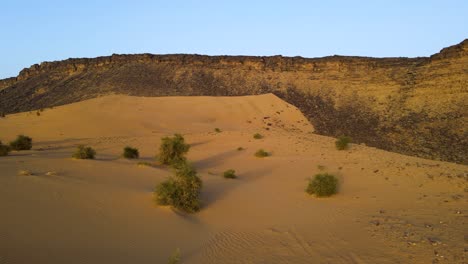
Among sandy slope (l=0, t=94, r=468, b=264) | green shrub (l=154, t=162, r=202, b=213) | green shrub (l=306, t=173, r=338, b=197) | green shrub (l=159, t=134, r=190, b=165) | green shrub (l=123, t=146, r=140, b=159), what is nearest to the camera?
sandy slope (l=0, t=94, r=468, b=264)

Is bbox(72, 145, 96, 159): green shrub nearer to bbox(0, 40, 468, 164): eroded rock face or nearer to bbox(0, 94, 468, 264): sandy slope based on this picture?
bbox(0, 94, 468, 264): sandy slope

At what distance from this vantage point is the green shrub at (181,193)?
29.7 feet

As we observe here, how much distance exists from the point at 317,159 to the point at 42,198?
12.1 meters

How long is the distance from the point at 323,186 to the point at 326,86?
2885 centimetres

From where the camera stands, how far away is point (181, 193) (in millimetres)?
9266

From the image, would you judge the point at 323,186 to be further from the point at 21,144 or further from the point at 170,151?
the point at 21,144

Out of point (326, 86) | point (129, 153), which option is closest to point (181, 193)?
point (129, 153)

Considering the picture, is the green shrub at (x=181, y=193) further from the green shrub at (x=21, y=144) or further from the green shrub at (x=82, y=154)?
the green shrub at (x=21, y=144)

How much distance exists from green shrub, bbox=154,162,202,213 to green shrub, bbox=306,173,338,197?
3.54 meters

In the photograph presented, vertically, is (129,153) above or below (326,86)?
below

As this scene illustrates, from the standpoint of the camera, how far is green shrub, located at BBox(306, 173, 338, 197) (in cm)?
A: 1130

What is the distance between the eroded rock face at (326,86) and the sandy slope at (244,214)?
34.1 feet

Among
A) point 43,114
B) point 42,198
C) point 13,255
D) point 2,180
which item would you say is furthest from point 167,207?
point 43,114

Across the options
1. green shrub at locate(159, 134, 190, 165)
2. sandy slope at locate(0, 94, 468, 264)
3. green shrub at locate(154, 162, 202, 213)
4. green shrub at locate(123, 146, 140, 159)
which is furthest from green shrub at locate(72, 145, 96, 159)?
green shrub at locate(154, 162, 202, 213)
